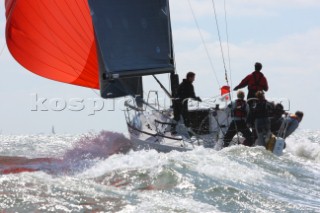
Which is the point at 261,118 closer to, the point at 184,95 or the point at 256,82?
the point at 256,82

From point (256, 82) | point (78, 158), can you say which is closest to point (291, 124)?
point (256, 82)

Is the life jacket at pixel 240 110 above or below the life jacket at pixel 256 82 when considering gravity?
below

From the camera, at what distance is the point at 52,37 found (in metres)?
13.6

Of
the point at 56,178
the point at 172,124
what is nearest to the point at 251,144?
the point at 172,124

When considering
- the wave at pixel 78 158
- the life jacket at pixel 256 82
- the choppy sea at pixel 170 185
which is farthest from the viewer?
the life jacket at pixel 256 82

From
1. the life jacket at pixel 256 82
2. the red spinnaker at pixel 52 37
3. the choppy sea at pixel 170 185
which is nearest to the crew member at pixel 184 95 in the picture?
the life jacket at pixel 256 82

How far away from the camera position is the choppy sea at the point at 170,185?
7.83 metres

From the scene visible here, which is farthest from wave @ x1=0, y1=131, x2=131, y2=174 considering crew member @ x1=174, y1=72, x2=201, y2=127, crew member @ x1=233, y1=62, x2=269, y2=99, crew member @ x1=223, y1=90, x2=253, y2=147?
crew member @ x1=233, y1=62, x2=269, y2=99

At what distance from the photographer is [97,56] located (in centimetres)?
1361

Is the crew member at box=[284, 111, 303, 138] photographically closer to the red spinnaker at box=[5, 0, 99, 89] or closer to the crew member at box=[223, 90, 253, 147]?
the crew member at box=[223, 90, 253, 147]

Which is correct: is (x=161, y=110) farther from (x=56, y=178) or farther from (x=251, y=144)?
Answer: (x=56, y=178)

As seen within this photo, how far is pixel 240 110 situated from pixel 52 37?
3.79 m

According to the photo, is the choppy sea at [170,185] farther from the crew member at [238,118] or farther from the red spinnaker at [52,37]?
the red spinnaker at [52,37]

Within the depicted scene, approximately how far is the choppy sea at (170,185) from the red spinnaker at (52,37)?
2836 millimetres
